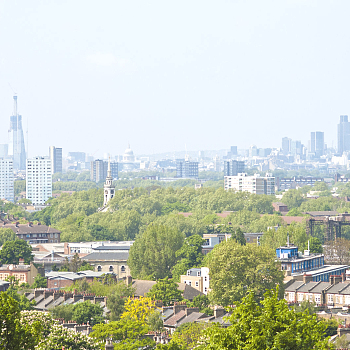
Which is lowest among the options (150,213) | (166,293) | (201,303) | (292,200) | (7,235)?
(201,303)

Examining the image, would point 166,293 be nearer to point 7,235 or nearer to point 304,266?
A: point 304,266

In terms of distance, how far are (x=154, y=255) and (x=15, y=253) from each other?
11081 millimetres

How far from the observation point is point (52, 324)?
36.7m

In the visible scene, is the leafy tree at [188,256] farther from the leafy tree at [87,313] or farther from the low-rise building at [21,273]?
the leafy tree at [87,313]

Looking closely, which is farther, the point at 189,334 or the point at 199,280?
the point at 199,280

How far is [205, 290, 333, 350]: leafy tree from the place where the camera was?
2241 centimetres

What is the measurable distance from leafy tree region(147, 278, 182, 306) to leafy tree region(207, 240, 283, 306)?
2.04 metres

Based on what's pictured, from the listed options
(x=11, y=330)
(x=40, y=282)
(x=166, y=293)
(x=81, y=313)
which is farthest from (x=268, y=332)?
(x=40, y=282)

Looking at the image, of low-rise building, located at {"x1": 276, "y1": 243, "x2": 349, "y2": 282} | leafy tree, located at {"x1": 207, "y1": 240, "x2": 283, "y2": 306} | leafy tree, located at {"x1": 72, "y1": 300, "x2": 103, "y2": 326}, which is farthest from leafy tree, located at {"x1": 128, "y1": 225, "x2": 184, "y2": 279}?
leafy tree, located at {"x1": 72, "y1": 300, "x2": 103, "y2": 326}

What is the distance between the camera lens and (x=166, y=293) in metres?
56.0

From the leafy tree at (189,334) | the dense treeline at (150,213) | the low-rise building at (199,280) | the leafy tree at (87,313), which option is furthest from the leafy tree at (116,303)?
the dense treeline at (150,213)

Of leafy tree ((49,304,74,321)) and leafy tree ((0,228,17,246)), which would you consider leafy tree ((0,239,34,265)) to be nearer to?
leafy tree ((0,228,17,246))

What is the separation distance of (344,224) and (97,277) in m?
42.3

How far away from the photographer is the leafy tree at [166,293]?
182 feet
